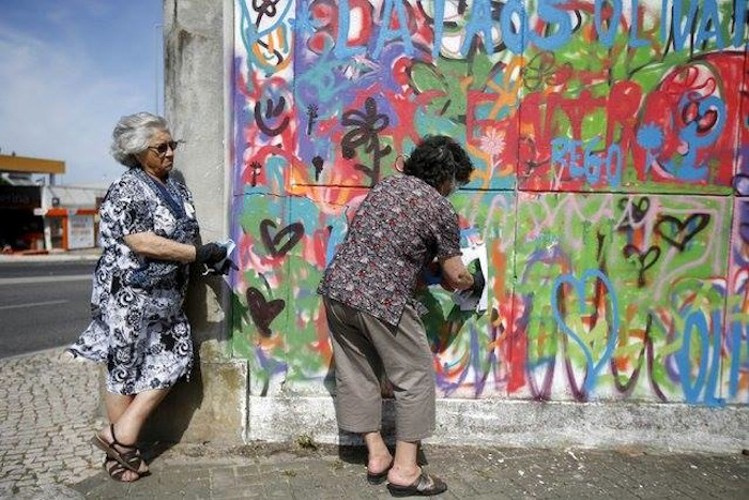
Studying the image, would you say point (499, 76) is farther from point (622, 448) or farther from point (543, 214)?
point (622, 448)

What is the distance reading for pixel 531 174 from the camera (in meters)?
3.51

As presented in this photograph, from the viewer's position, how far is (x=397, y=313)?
2754 mm

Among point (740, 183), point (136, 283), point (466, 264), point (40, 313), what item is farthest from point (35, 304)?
point (740, 183)

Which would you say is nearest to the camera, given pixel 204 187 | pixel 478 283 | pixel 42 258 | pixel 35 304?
pixel 478 283

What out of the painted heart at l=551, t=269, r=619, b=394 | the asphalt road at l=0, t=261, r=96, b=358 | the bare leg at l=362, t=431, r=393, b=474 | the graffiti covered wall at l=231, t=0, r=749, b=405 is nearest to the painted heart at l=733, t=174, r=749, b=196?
the graffiti covered wall at l=231, t=0, r=749, b=405

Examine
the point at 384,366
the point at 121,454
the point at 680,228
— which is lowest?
the point at 121,454

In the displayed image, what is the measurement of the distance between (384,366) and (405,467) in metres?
0.53

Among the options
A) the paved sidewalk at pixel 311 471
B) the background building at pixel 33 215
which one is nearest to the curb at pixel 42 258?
the background building at pixel 33 215

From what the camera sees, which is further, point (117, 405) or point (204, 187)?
point (204, 187)

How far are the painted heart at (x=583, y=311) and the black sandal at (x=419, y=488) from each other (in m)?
1.36

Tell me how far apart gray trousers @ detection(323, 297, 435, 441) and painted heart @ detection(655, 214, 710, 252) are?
187cm

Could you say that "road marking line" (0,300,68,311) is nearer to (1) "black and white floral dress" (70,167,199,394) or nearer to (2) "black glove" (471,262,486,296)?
(1) "black and white floral dress" (70,167,199,394)

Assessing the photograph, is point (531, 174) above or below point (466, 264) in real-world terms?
above

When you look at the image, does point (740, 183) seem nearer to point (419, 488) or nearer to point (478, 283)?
point (478, 283)
